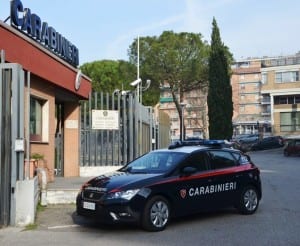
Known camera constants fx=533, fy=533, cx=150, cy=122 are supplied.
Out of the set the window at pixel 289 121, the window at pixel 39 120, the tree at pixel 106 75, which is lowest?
the window at pixel 39 120

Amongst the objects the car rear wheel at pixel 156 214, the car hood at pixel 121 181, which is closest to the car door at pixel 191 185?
the car rear wheel at pixel 156 214

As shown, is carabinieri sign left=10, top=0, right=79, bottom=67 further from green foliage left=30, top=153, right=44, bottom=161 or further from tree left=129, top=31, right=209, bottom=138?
tree left=129, top=31, right=209, bottom=138

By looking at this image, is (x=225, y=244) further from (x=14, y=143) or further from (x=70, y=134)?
(x=70, y=134)

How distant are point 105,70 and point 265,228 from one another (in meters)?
51.2

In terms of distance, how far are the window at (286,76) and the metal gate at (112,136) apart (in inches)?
2210

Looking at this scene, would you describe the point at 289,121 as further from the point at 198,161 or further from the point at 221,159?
the point at 198,161

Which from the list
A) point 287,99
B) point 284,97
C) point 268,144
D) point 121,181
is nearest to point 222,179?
point 121,181

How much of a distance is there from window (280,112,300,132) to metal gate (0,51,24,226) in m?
64.0

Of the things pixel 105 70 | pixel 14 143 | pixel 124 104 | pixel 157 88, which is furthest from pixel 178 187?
pixel 105 70

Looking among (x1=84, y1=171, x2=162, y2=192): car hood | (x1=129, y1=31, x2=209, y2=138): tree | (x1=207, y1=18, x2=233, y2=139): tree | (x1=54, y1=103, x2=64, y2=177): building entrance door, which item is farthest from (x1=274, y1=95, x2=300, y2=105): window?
(x1=84, y1=171, x2=162, y2=192): car hood

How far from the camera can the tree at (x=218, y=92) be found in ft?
153

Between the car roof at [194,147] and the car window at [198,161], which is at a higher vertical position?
the car roof at [194,147]

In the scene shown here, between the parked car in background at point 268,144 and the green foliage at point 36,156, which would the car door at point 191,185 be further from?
the parked car in background at point 268,144

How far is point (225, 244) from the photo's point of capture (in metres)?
8.22
